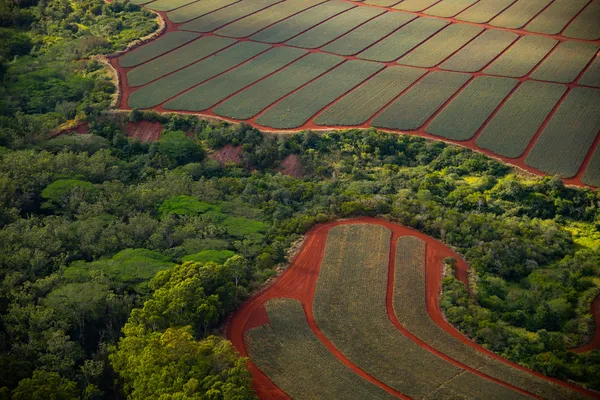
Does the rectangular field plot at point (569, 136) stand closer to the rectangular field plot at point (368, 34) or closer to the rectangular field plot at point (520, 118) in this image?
the rectangular field plot at point (520, 118)

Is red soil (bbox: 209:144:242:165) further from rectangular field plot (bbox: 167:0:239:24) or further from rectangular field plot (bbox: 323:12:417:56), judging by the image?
rectangular field plot (bbox: 167:0:239:24)

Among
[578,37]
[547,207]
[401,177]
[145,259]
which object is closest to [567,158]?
[547,207]

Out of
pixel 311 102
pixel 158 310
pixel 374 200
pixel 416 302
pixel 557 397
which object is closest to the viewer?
pixel 557 397

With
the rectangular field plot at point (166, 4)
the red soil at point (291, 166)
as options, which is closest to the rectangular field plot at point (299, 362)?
the red soil at point (291, 166)

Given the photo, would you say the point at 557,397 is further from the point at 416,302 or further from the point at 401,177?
the point at 401,177

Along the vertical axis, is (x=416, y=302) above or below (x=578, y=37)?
below

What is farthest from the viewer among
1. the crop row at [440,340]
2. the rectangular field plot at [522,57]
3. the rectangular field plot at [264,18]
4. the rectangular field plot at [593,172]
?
the rectangular field plot at [264,18]

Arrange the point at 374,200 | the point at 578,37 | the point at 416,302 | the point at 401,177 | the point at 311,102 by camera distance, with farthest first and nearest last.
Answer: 1. the point at 578,37
2. the point at 311,102
3. the point at 401,177
4. the point at 374,200
5. the point at 416,302
